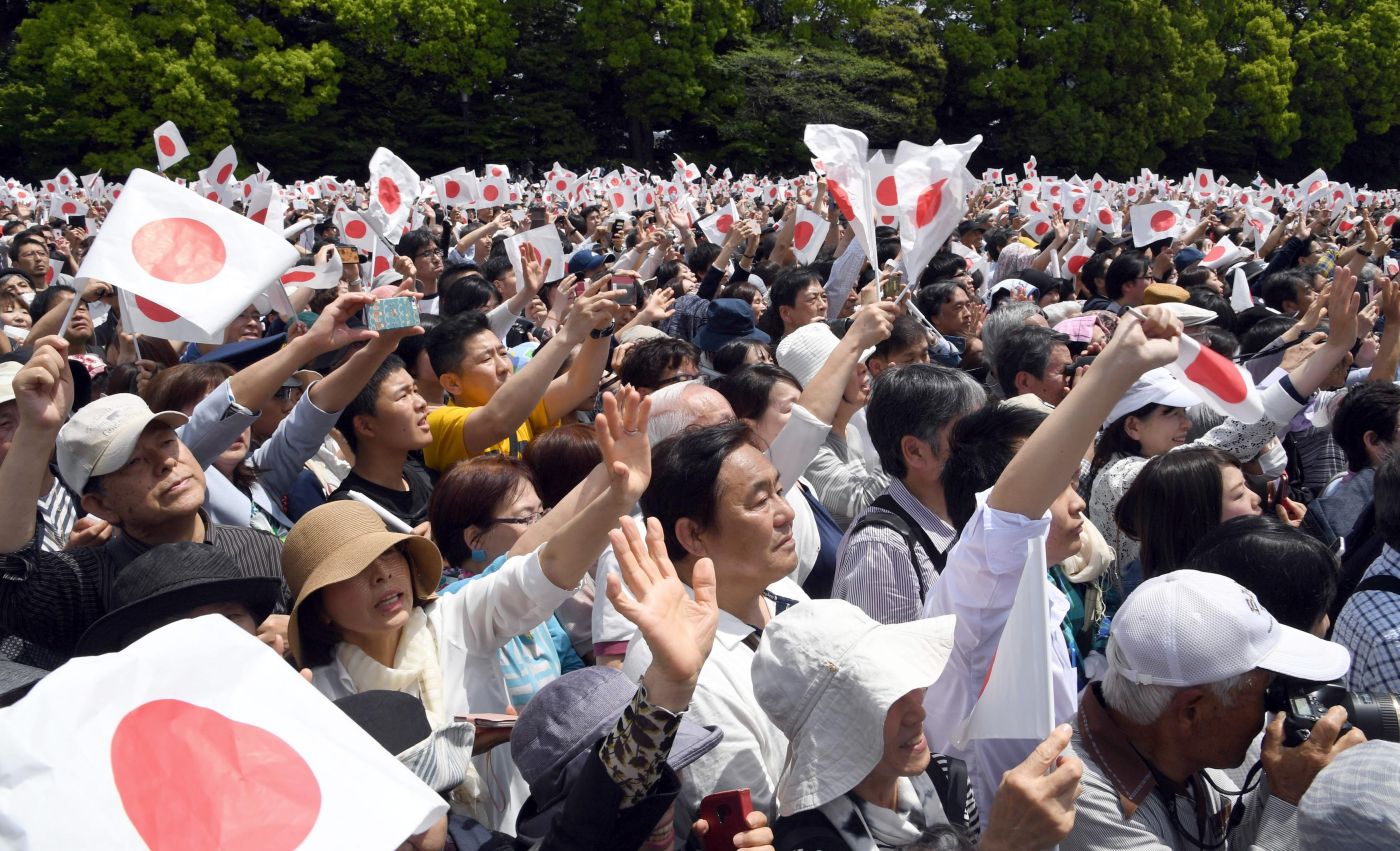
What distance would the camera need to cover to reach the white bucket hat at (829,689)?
1807mm

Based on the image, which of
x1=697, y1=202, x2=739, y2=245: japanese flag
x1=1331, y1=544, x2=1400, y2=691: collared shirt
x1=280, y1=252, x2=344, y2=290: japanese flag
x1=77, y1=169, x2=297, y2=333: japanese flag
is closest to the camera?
x1=1331, y1=544, x2=1400, y2=691: collared shirt

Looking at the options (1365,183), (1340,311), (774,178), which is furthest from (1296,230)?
(1365,183)

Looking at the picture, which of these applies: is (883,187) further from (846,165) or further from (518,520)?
(518,520)

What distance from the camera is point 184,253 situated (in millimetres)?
3340

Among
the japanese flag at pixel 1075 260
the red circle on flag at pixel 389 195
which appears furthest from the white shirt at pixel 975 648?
the red circle on flag at pixel 389 195

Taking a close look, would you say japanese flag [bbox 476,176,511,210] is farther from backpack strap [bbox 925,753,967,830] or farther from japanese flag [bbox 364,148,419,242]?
backpack strap [bbox 925,753,967,830]

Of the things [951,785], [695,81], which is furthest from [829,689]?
[695,81]

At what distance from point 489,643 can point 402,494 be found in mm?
1297

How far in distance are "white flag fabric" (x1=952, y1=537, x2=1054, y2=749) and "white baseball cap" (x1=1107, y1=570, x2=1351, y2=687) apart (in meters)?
0.18

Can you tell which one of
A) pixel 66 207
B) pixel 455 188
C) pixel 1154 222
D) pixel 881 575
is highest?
pixel 881 575

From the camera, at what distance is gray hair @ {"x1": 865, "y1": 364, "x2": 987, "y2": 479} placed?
9.69 feet

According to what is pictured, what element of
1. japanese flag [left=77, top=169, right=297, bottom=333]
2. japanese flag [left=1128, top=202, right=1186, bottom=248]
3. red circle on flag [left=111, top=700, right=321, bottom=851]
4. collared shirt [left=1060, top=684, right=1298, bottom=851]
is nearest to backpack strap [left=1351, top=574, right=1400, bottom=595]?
collared shirt [left=1060, top=684, right=1298, bottom=851]

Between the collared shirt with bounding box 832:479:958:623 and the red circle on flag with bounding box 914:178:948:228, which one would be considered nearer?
the collared shirt with bounding box 832:479:958:623

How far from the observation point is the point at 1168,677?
192cm
